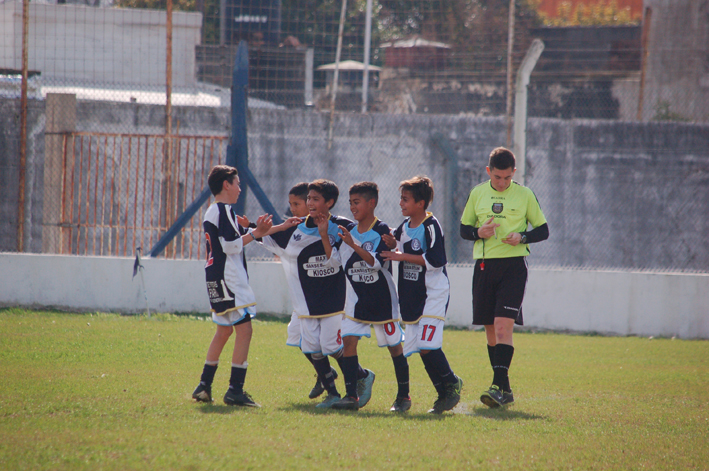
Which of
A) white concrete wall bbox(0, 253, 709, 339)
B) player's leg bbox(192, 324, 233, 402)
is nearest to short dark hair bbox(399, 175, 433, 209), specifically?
player's leg bbox(192, 324, 233, 402)

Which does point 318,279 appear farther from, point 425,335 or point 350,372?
point 425,335

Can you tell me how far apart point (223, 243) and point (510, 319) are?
7.11ft

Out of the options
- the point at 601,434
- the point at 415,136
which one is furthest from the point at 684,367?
the point at 415,136

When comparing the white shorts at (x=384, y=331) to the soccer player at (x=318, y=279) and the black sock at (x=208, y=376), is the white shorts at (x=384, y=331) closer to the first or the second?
the soccer player at (x=318, y=279)

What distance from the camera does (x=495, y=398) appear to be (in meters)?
4.74

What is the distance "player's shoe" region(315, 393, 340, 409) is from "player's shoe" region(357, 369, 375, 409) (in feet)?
Answer: 0.62

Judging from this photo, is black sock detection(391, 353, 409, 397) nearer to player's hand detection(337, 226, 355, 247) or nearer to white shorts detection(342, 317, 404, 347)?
white shorts detection(342, 317, 404, 347)

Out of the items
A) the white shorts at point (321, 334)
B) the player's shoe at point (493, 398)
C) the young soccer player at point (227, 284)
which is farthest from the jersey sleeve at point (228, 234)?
the player's shoe at point (493, 398)

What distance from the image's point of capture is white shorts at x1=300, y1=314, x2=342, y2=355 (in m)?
4.78

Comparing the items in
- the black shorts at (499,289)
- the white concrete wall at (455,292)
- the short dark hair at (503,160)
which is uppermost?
the short dark hair at (503,160)

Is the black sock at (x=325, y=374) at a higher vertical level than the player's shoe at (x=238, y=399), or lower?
higher

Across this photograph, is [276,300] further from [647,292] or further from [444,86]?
[444,86]

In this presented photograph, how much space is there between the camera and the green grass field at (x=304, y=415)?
11.2ft

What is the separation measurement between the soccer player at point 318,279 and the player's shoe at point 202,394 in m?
0.72
